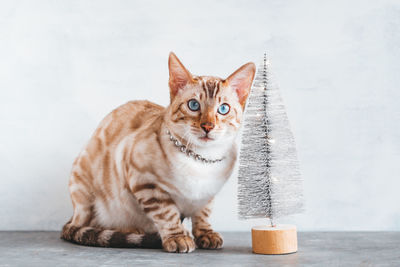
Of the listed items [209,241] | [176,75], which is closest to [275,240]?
[209,241]

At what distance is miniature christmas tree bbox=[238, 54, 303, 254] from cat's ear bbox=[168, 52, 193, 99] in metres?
0.26

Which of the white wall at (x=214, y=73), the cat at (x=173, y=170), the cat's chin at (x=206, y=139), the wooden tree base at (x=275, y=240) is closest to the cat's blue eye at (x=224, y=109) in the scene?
the cat at (x=173, y=170)

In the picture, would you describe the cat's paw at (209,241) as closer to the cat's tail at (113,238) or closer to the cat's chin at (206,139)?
the cat's tail at (113,238)

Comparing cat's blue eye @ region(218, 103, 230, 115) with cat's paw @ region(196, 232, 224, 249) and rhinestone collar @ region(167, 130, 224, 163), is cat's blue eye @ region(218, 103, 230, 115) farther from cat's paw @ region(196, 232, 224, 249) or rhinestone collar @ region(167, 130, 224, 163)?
cat's paw @ region(196, 232, 224, 249)

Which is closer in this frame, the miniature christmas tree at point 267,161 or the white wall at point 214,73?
the miniature christmas tree at point 267,161

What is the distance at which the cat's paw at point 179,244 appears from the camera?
1.76m

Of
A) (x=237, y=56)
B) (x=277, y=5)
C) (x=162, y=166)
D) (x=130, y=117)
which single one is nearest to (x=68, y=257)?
(x=162, y=166)

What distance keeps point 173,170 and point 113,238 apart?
1.26 ft

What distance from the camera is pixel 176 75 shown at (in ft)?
6.05

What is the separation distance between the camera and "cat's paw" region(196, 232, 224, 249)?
1.90 meters

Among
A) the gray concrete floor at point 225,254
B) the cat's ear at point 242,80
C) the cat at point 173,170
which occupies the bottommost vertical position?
the gray concrete floor at point 225,254

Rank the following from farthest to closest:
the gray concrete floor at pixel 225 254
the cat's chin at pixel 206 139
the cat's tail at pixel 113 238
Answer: the cat's tail at pixel 113 238
the cat's chin at pixel 206 139
the gray concrete floor at pixel 225 254

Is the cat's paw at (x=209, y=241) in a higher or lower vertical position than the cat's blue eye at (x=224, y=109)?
lower

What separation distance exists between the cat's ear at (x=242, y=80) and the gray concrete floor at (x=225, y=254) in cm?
60
